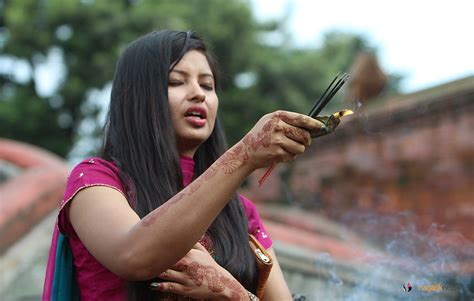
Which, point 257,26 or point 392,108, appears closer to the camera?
point 392,108

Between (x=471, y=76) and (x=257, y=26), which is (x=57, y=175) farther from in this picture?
(x=257, y=26)

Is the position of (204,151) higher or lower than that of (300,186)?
higher

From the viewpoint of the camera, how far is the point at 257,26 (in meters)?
12.0

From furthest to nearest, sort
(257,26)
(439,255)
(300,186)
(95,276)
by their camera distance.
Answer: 1. (257,26)
2. (300,186)
3. (439,255)
4. (95,276)

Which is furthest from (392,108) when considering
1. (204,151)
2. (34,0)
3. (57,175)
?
(34,0)

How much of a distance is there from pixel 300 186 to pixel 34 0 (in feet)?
22.7

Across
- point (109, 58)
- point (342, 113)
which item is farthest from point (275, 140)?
point (109, 58)

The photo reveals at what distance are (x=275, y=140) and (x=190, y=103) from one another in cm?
40

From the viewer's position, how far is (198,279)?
1.40 meters

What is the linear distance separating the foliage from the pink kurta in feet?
31.1

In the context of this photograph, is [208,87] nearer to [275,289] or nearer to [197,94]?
[197,94]

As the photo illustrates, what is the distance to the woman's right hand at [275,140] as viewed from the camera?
1223 mm

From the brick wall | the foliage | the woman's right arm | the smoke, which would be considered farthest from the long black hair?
the foliage

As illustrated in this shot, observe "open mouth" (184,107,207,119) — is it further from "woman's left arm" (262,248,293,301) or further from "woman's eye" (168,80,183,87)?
"woman's left arm" (262,248,293,301)
